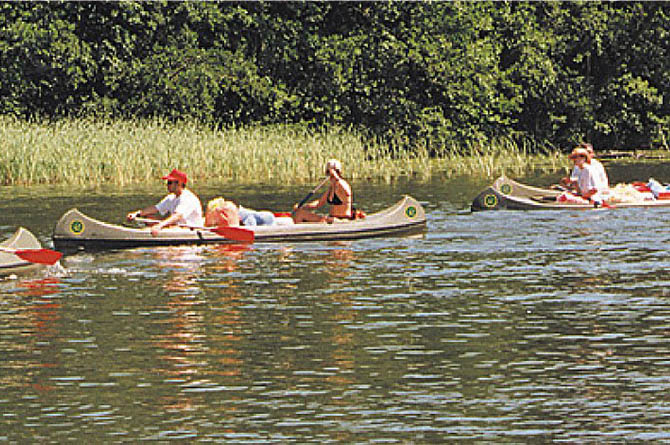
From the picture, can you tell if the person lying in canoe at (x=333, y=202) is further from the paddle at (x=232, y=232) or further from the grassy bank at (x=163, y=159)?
the grassy bank at (x=163, y=159)

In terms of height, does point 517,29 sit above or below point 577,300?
above

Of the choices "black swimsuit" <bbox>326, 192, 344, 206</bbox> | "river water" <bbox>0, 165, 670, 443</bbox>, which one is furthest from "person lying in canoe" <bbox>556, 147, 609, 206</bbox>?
"black swimsuit" <bbox>326, 192, 344, 206</bbox>

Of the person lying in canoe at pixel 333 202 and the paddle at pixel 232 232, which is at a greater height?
the person lying in canoe at pixel 333 202

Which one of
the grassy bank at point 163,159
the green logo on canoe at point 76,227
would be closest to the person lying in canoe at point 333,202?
the green logo on canoe at point 76,227

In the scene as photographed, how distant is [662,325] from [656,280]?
3.22 m


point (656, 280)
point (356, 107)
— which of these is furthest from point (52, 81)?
point (656, 280)

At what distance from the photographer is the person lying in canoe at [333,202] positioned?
70.8 feet

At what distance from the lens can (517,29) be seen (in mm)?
51469

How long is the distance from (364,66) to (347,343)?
37410 millimetres

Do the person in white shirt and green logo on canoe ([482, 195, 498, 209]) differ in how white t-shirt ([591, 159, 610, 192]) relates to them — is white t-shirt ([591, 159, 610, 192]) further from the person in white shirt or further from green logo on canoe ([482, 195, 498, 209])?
green logo on canoe ([482, 195, 498, 209])

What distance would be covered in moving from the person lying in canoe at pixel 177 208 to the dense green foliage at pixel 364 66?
24.3m

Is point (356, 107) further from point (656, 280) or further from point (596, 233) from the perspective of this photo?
point (656, 280)

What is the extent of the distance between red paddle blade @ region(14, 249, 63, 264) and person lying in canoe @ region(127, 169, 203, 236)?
120 inches

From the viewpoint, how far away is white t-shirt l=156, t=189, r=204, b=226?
20375mm
